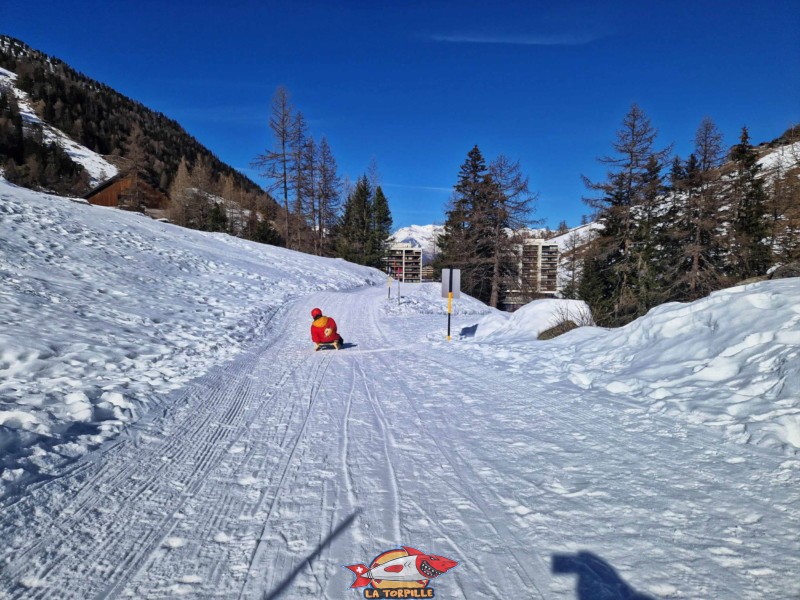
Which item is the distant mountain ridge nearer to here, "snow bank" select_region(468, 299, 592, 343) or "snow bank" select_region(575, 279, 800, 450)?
"snow bank" select_region(468, 299, 592, 343)

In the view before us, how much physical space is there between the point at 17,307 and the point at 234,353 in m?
4.25

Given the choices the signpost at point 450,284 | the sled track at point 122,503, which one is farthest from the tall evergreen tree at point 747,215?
the sled track at point 122,503

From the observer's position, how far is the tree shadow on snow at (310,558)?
2.30 meters

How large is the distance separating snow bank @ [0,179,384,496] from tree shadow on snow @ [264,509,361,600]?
105 inches

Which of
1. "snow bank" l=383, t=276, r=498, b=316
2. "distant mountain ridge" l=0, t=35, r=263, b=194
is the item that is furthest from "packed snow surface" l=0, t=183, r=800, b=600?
"distant mountain ridge" l=0, t=35, r=263, b=194

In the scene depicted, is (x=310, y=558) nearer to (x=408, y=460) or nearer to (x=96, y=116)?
(x=408, y=460)

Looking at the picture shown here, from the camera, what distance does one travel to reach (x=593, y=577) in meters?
2.41

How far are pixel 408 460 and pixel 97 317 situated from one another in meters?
8.82

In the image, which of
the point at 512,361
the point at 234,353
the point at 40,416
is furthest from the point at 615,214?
the point at 40,416

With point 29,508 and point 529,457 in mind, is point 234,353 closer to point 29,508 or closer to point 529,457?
point 29,508

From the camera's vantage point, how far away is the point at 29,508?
3.03m

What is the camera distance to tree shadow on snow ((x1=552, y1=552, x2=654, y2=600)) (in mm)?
2287

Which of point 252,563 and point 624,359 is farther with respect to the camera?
point 624,359

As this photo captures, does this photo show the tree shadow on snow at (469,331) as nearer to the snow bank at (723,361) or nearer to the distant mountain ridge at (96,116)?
the snow bank at (723,361)
